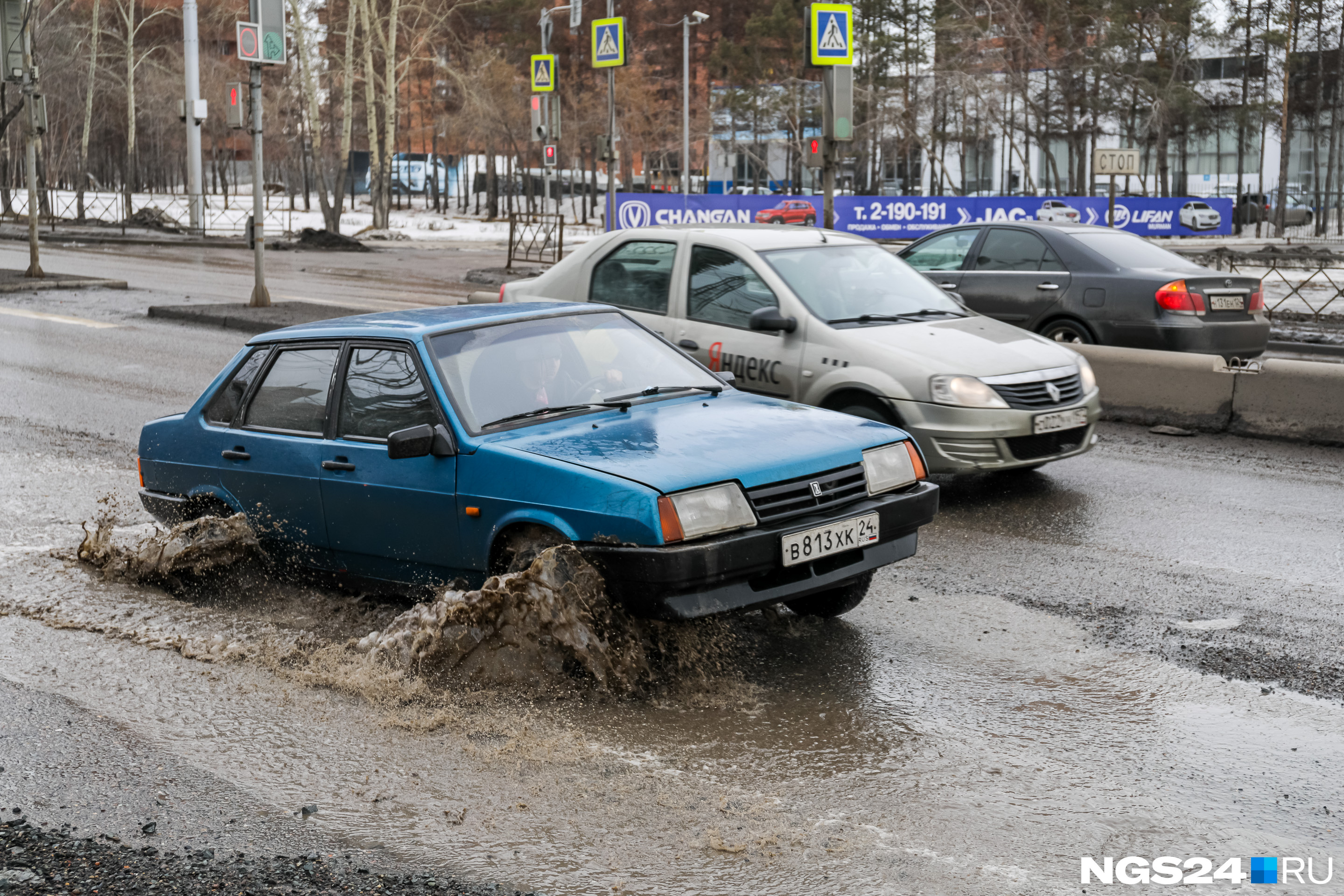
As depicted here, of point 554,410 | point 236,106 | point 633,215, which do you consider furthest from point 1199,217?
point 554,410

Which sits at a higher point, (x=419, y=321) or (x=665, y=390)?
(x=419, y=321)

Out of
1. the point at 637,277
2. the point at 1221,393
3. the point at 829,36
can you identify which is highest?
the point at 829,36

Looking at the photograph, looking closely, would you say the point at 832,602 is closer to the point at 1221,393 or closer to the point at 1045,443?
the point at 1045,443

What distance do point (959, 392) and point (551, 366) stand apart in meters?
2.98

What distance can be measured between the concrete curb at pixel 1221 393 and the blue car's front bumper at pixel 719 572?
6.36 meters

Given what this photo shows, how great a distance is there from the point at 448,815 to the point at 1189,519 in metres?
5.13

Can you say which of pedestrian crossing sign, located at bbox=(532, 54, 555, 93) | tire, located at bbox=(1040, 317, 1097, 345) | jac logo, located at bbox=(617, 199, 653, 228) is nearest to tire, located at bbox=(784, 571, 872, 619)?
tire, located at bbox=(1040, 317, 1097, 345)

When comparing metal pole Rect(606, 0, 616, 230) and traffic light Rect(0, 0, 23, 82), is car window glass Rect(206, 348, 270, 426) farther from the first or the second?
metal pole Rect(606, 0, 616, 230)

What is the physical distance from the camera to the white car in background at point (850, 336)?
→ 7.64 m

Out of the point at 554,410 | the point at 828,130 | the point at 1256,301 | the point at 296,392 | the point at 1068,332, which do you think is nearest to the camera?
the point at 554,410

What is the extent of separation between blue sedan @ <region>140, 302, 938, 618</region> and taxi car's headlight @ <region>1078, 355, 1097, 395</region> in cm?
305

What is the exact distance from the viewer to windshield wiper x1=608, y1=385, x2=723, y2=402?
18.4 feet

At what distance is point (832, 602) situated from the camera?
568 cm

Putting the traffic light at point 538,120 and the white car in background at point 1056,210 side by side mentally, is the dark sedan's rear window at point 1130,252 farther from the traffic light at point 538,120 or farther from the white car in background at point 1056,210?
the white car in background at point 1056,210
